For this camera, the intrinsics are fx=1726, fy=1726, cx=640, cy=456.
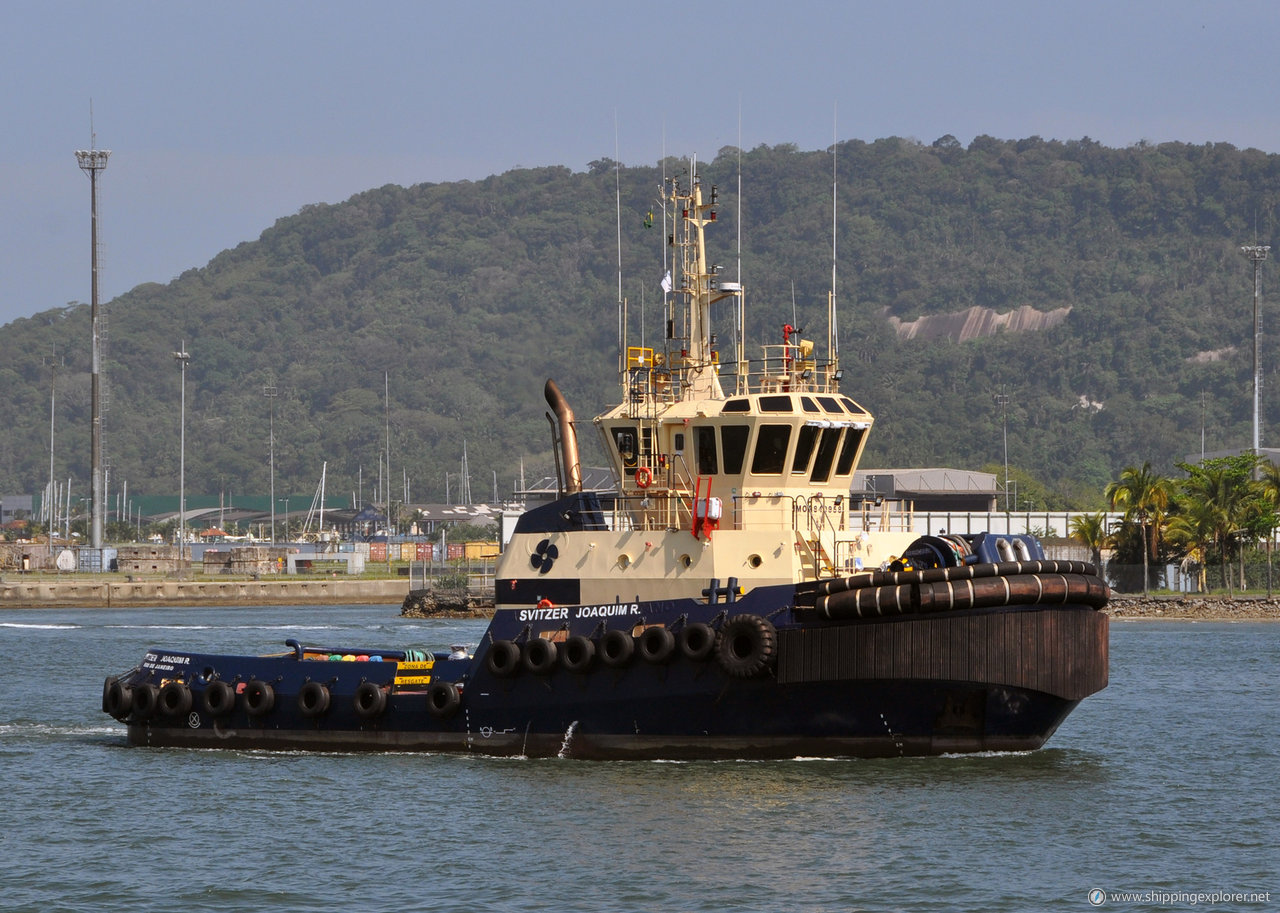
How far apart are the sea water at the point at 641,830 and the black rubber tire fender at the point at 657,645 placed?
4.58ft

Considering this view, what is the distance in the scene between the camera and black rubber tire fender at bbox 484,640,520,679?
21188 millimetres

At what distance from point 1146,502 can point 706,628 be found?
2045 inches

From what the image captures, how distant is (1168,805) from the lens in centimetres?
2019

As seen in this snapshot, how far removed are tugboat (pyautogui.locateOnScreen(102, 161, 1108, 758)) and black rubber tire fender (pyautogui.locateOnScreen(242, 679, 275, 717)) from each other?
0.04 meters

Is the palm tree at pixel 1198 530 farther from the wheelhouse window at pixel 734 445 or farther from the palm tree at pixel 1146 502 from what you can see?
the wheelhouse window at pixel 734 445

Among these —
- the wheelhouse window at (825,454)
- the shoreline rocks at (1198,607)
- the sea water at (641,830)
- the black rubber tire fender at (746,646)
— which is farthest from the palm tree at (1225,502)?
the black rubber tire fender at (746,646)

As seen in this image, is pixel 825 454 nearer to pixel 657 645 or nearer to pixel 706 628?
pixel 706 628

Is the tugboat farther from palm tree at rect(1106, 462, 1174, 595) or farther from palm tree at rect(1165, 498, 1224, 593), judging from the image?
palm tree at rect(1106, 462, 1174, 595)

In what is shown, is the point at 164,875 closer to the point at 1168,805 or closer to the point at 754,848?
the point at 754,848

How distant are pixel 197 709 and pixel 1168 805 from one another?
12845mm

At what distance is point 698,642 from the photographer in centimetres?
2011

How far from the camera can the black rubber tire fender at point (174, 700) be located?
943 inches

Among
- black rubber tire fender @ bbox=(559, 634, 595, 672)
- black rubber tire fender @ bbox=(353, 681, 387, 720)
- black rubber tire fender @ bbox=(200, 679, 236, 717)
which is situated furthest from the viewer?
black rubber tire fender @ bbox=(200, 679, 236, 717)

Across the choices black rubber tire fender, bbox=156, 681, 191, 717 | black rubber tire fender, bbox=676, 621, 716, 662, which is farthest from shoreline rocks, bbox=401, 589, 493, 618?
black rubber tire fender, bbox=676, 621, 716, 662
